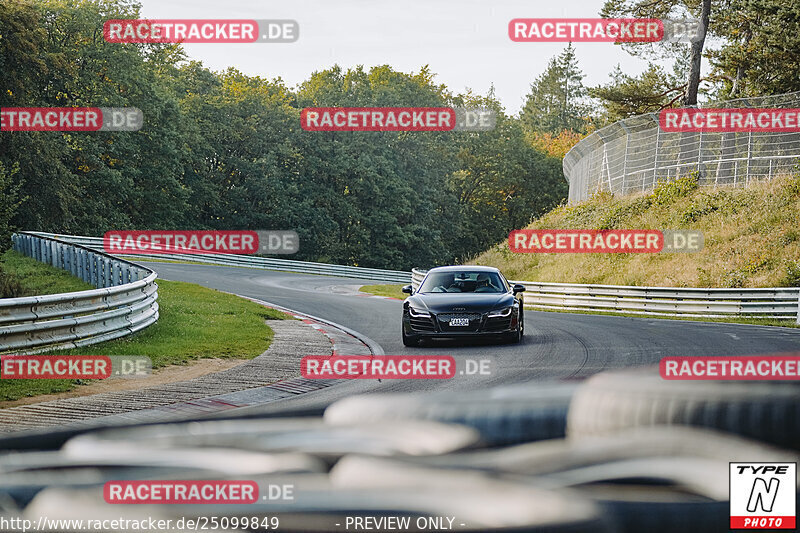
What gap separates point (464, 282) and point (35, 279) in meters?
14.7

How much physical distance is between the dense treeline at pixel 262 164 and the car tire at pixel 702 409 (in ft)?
142

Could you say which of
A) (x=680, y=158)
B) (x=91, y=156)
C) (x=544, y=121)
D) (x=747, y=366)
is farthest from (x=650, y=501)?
(x=544, y=121)

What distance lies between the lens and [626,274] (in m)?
31.3

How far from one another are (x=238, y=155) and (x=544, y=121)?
79.9 meters

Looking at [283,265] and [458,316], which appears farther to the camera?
[283,265]

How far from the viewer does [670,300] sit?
964 inches

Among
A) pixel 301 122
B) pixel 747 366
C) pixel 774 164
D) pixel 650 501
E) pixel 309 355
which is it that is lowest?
pixel 309 355

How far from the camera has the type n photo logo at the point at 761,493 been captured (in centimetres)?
184

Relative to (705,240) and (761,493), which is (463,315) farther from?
(705,240)

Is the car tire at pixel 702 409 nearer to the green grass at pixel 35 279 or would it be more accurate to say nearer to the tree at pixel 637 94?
the green grass at pixel 35 279

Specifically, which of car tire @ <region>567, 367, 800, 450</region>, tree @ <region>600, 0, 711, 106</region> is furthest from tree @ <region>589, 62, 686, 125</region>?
car tire @ <region>567, 367, 800, 450</region>

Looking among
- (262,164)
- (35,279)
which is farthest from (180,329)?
(262,164)

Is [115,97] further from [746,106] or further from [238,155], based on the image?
[746,106]

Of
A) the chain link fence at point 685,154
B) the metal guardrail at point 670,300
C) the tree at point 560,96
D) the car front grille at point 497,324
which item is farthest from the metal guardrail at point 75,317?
the tree at point 560,96
